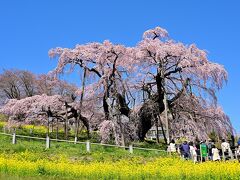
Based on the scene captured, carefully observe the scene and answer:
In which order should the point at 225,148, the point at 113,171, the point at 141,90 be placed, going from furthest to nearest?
the point at 141,90 < the point at 225,148 < the point at 113,171

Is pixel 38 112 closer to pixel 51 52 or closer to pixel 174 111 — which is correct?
pixel 51 52

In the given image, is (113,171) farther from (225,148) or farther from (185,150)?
(225,148)

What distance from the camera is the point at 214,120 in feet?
102

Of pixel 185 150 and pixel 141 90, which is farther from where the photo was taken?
pixel 141 90

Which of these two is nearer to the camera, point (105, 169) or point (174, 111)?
point (105, 169)

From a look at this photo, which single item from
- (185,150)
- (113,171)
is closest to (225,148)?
(185,150)

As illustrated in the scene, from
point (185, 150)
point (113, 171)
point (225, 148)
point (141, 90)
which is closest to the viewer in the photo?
point (113, 171)

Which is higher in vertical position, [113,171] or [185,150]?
[185,150]

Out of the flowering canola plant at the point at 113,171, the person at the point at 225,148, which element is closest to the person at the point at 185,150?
the person at the point at 225,148

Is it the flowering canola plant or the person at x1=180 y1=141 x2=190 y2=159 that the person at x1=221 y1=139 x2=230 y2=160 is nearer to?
Answer: the person at x1=180 y1=141 x2=190 y2=159

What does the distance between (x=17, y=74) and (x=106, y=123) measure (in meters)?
30.8

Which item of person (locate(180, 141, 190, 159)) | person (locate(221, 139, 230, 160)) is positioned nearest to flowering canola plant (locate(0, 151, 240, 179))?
person (locate(180, 141, 190, 159))

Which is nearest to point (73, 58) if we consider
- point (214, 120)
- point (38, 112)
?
point (38, 112)

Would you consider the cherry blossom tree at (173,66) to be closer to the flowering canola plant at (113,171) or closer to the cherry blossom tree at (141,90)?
the cherry blossom tree at (141,90)
